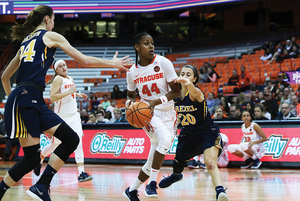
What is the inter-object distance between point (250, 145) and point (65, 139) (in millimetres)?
7052

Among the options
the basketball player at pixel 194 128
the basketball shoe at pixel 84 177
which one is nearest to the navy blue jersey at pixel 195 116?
the basketball player at pixel 194 128

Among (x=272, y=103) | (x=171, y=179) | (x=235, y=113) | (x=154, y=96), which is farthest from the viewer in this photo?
(x=272, y=103)

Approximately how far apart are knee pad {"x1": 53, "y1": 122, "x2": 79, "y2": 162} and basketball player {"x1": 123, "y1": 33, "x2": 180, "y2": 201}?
106cm

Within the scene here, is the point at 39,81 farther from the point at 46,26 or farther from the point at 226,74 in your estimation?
the point at 226,74

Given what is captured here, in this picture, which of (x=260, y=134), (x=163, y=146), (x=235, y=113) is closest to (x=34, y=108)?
(x=163, y=146)

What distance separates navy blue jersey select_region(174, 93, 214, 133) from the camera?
18.4ft

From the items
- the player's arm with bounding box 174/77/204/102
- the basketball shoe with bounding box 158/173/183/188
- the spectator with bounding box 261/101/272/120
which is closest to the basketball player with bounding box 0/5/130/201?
the player's arm with bounding box 174/77/204/102

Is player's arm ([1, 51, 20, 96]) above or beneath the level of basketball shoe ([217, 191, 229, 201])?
above

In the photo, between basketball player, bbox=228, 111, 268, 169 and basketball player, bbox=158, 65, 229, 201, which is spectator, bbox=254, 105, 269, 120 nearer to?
basketball player, bbox=228, 111, 268, 169

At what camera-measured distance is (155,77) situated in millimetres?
5613

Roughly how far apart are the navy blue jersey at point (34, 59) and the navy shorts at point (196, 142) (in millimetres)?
2227

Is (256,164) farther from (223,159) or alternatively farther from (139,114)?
(139,114)

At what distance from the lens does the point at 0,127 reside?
1557cm

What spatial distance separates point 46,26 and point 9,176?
5.74 ft
